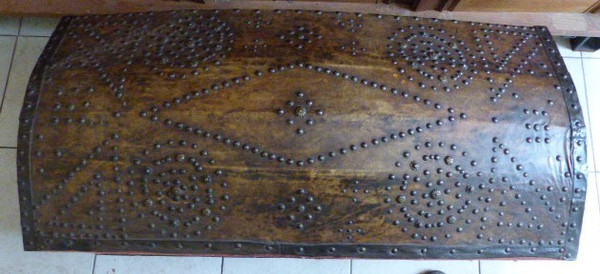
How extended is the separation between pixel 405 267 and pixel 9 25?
2060 millimetres

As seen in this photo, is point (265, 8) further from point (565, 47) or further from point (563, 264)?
point (563, 264)

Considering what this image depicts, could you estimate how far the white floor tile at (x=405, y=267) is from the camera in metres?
2.11

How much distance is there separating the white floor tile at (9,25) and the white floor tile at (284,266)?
142cm

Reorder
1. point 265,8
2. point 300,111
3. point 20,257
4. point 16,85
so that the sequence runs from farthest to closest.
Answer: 1. point 16,85
2. point 20,257
3. point 265,8
4. point 300,111

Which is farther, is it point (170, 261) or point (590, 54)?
point (590, 54)

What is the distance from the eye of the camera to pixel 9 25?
2.33 metres

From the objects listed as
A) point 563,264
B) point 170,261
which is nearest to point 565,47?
point 563,264

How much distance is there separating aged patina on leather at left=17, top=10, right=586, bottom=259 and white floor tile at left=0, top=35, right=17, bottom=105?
0.73 m

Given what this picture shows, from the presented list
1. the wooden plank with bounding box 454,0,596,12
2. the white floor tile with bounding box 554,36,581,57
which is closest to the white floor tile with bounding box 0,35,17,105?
the wooden plank with bounding box 454,0,596,12

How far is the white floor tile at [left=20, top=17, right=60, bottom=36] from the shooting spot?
2.32 m

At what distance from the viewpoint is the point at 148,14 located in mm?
1852

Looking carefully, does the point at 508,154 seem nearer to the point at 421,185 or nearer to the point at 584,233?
the point at 421,185

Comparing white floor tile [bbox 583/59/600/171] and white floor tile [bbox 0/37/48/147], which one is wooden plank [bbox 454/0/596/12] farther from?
white floor tile [bbox 0/37/48/147]

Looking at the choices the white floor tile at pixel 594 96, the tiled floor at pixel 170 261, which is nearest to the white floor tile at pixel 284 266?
the tiled floor at pixel 170 261
